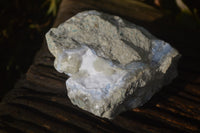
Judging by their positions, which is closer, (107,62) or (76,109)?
(107,62)

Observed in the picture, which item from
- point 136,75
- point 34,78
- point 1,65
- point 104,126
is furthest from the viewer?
point 1,65

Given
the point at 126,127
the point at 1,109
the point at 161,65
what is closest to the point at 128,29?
the point at 161,65

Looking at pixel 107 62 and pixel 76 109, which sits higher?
pixel 107 62

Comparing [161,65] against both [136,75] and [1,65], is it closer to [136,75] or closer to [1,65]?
[136,75]

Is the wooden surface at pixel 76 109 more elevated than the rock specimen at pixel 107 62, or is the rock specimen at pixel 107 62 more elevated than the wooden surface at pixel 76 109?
the rock specimen at pixel 107 62
